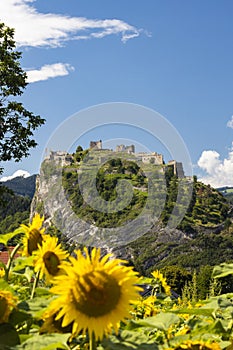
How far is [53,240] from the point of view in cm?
128

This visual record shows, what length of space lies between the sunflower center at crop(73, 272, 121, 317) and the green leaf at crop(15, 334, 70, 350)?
56 mm

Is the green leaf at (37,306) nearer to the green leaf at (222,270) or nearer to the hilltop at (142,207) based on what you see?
the green leaf at (222,270)

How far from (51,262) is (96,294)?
1.20 feet

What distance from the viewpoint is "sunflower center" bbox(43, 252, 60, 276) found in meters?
1.25

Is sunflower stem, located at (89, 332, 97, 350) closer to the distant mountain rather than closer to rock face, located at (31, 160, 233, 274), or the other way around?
rock face, located at (31, 160, 233, 274)

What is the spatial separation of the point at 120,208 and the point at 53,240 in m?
66.2

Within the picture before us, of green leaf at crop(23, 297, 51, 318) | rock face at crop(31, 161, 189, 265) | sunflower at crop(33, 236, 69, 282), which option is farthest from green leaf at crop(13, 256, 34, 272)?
rock face at crop(31, 161, 189, 265)

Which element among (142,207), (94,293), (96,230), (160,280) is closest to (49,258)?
(94,293)

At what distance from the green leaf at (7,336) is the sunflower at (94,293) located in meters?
0.09

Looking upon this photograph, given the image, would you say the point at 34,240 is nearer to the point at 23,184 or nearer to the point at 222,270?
the point at 222,270

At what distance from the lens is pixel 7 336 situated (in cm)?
96

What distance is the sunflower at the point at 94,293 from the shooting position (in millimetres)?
899

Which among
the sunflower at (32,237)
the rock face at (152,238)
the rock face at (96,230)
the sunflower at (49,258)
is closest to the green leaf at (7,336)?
the sunflower at (49,258)

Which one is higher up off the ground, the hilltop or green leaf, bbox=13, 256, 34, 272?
the hilltop
